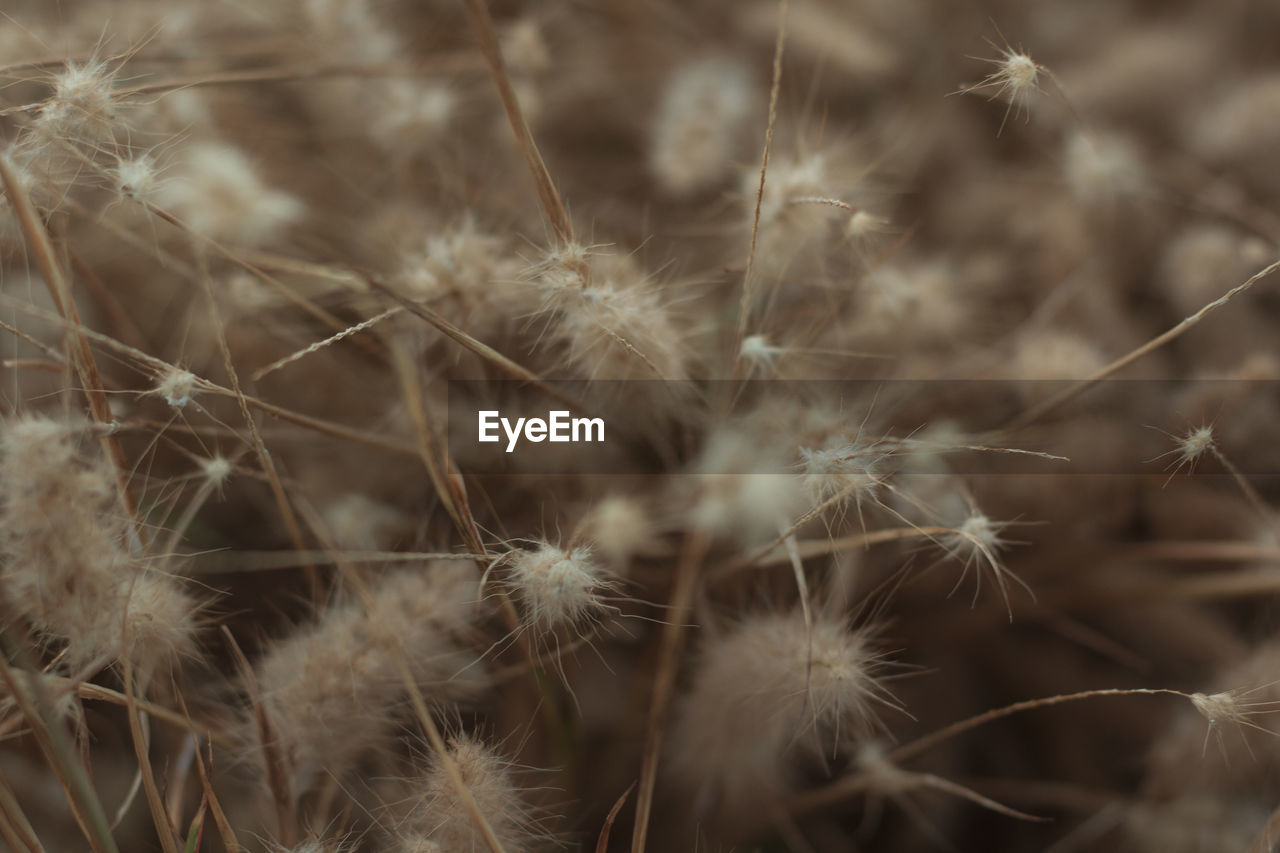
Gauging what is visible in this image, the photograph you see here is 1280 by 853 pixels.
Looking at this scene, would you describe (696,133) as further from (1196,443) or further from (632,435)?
(1196,443)

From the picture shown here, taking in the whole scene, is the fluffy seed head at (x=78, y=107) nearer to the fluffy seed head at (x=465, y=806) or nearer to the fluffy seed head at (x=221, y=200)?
the fluffy seed head at (x=221, y=200)

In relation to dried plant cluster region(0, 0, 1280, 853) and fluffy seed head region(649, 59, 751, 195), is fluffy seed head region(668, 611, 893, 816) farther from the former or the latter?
fluffy seed head region(649, 59, 751, 195)

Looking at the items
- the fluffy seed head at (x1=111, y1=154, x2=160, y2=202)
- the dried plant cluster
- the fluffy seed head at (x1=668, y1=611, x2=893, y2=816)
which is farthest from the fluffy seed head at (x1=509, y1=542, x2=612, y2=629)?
the fluffy seed head at (x1=111, y1=154, x2=160, y2=202)

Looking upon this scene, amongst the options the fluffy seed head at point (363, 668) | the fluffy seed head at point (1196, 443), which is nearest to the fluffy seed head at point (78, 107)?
the fluffy seed head at point (363, 668)

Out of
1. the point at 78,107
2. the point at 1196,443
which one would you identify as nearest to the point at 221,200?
the point at 78,107

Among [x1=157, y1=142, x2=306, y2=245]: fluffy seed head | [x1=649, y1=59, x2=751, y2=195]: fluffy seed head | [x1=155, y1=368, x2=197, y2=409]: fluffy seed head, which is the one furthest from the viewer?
[x1=649, y1=59, x2=751, y2=195]: fluffy seed head

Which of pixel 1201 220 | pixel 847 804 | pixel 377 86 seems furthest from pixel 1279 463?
pixel 377 86

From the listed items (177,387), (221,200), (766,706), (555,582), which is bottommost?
(766,706)

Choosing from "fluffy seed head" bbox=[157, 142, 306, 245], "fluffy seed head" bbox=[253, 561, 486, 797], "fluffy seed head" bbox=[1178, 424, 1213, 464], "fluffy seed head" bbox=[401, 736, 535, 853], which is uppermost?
"fluffy seed head" bbox=[157, 142, 306, 245]
